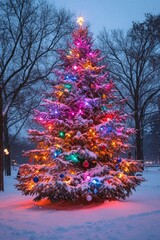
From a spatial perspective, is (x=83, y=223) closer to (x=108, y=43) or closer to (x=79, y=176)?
(x=79, y=176)

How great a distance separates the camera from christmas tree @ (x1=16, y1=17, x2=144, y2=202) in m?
11.8

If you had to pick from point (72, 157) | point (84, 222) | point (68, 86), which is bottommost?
point (84, 222)

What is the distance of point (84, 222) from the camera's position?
9.30 meters

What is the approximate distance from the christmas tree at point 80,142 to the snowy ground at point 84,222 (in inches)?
25.4

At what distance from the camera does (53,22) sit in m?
23.7

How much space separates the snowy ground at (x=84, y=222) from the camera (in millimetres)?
7738

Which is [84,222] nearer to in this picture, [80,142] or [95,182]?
[95,182]

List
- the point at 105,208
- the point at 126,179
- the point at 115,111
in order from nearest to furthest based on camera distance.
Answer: the point at 105,208 → the point at 126,179 → the point at 115,111

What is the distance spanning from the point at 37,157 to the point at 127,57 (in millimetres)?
22476

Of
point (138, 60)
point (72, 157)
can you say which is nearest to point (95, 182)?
point (72, 157)

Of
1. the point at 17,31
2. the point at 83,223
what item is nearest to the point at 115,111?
the point at 83,223

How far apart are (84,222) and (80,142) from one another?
369 cm

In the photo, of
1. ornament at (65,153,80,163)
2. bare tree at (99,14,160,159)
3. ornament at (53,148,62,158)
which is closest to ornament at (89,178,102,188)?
ornament at (65,153,80,163)

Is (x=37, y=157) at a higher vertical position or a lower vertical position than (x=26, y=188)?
higher
